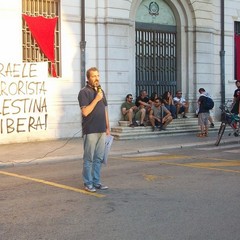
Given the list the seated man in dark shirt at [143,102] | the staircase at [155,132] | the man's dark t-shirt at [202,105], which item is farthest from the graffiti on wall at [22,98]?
the man's dark t-shirt at [202,105]

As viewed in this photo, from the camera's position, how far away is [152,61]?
65.4 ft

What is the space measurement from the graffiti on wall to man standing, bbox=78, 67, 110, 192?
27.4ft

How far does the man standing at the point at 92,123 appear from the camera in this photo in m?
7.88

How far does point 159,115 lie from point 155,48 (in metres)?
3.31

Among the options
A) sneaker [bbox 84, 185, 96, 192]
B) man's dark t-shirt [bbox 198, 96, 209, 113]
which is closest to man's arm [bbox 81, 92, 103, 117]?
sneaker [bbox 84, 185, 96, 192]

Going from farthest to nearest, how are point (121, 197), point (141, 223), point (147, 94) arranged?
point (147, 94), point (121, 197), point (141, 223)

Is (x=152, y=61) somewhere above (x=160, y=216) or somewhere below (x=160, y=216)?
above

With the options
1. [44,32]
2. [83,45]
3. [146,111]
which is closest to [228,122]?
[146,111]

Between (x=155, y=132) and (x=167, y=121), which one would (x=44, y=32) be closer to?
(x=155, y=132)

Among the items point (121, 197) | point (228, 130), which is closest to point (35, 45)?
point (228, 130)

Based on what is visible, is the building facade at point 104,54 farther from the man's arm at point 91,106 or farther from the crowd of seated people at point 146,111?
the man's arm at point 91,106

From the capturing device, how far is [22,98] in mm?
16266

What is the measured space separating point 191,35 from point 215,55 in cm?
162

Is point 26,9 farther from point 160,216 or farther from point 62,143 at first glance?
point 160,216
